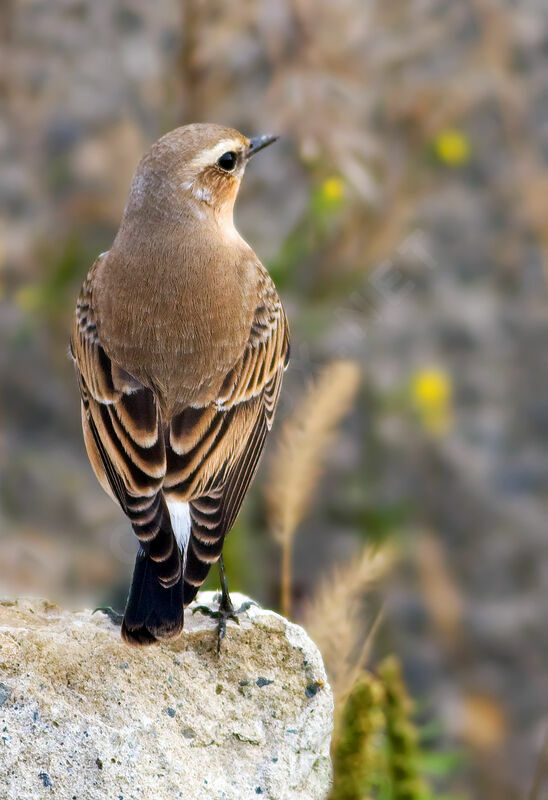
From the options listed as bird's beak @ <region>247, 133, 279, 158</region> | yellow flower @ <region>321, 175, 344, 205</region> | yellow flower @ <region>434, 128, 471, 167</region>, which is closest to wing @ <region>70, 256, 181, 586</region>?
bird's beak @ <region>247, 133, 279, 158</region>

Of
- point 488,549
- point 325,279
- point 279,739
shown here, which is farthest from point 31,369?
point 279,739

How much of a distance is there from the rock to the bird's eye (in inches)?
71.0

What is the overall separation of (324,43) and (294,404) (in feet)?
8.35

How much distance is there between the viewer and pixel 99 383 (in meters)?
4.47

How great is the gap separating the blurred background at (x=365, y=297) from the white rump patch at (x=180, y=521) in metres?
1.92

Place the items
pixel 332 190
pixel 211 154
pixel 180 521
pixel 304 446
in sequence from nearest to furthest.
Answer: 1. pixel 180 521
2. pixel 304 446
3. pixel 211 154
4. pixel 332 190

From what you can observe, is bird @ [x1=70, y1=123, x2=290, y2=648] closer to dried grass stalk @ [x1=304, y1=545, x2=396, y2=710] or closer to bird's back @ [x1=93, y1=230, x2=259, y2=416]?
bird's back @ [x1=93, y1=230, x2=259, y2=416]

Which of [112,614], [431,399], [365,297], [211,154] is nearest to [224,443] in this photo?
[112,614]

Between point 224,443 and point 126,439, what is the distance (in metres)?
0.36

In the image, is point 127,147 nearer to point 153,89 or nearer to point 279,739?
point 153,89

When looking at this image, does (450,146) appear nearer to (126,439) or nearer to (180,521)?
(126,439)

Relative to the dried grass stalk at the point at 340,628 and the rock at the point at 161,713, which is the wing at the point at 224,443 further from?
the dried grass stalk at the point at 340,628

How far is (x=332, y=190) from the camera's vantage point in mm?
6789

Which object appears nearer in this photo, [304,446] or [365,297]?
[304,446]
